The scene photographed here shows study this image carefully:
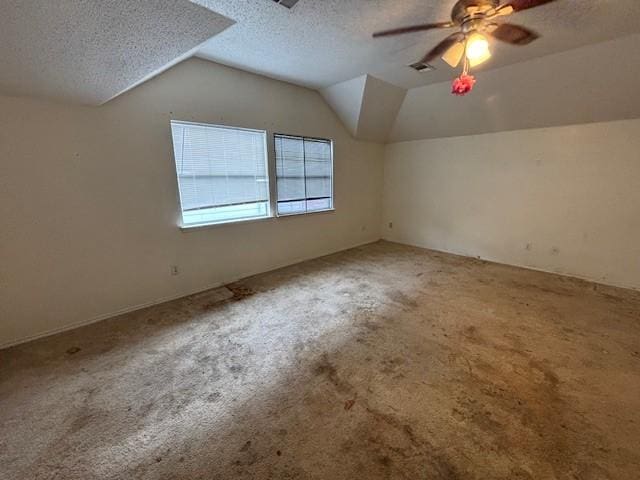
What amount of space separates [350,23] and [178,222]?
98.4 inches

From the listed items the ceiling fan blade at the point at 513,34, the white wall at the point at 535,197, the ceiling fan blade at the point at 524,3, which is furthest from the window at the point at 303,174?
the ceiling fan blade at the point at 524,3

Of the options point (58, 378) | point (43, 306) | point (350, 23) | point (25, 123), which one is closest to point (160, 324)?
point (58, 378)

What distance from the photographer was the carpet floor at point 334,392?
135 centimetres

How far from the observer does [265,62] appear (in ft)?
9.69

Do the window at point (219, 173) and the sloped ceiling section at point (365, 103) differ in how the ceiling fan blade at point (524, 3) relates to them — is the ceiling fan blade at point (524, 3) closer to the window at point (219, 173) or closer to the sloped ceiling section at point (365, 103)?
the sloped ceiling section at point (365, 103)

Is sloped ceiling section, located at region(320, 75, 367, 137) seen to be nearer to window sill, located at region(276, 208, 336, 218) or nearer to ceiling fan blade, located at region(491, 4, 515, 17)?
window sill, located at region(276, 208, 336, 218)

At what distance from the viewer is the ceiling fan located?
1822 millimetres

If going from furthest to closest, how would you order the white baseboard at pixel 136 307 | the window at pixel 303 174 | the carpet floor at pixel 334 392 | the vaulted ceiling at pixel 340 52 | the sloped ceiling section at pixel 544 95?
the window at pixel 303 174
the sloped ceiling section at pixel 544 95
the white baseboard at pixel 136 307
the vaulted ceiling at pixel 340 52
the carpet floor at pixel 334 392

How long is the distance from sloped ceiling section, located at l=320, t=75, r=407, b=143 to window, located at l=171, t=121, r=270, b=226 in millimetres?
1295

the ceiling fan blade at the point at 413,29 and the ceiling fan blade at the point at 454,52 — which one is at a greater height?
the ceiling fan blade at the point at 413,29

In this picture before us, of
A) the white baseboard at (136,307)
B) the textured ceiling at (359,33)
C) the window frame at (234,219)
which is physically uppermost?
the textured ceiling at (359,33)

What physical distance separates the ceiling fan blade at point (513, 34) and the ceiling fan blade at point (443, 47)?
28 cm

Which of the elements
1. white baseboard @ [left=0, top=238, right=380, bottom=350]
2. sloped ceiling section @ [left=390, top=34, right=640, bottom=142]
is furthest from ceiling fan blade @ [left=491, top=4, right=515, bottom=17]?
white baseboard @ [left=0, top=238, right=380, bottom=350]

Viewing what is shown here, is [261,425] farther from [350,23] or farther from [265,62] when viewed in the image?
[265,62]
